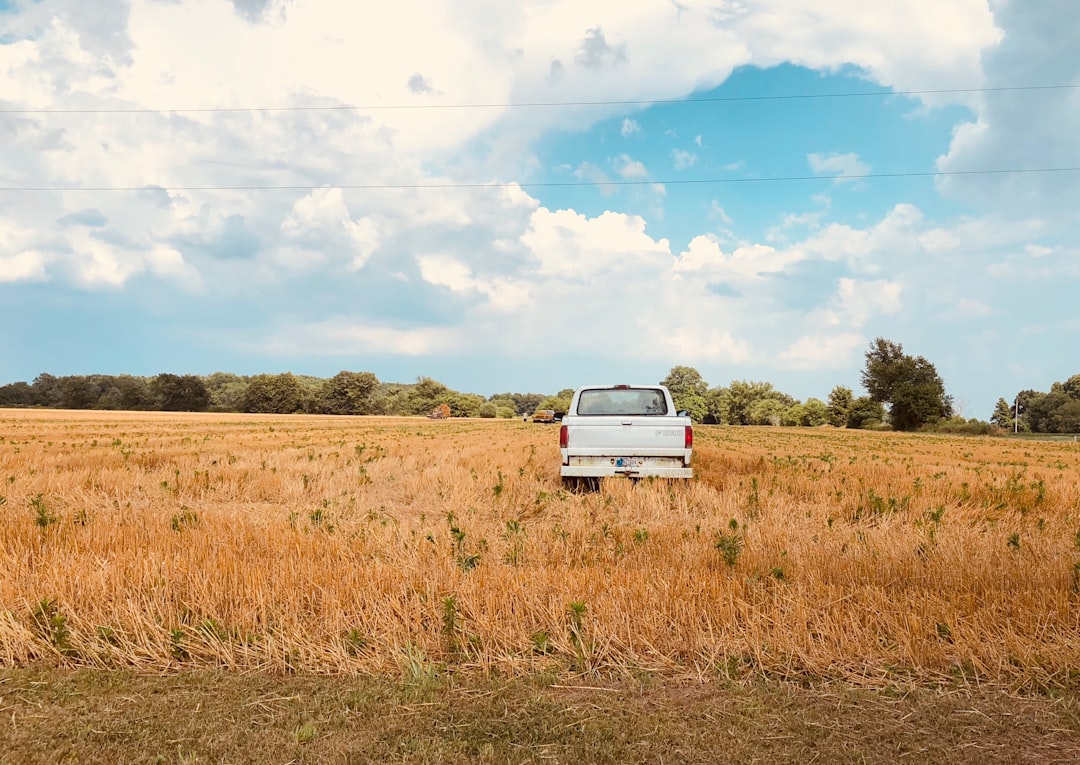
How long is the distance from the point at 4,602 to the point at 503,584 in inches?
150

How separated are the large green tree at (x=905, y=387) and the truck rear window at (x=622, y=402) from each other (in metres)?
76.0

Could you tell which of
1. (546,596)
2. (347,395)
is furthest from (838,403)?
(546,596)

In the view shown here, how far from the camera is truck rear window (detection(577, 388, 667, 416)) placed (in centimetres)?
1291

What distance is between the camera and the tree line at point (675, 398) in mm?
84919

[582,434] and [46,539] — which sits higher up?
[582,434]

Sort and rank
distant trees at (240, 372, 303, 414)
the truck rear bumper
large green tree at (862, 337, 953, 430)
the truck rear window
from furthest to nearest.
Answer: distant trees at (240, 372, 303, 414) < large green tree at (862, 337, 953, 430) < the truck rear window < the truck rear bumper

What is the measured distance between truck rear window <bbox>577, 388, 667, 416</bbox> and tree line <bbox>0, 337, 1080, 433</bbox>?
66.3 m

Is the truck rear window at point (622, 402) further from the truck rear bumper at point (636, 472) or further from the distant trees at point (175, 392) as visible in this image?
the distant trees at point (175, 392)

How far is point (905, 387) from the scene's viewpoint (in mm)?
79500

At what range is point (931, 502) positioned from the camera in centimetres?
1048

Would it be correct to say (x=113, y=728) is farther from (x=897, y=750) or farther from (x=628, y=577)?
(x=897, y=750)

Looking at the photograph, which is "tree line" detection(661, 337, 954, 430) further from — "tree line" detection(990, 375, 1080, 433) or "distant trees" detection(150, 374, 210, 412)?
"distant trees" detection(150, 374, 210, 412)

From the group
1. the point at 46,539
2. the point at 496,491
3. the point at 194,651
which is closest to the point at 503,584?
the point at 194,651

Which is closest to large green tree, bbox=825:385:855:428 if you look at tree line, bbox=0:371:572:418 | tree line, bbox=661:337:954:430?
tree line, bbox=661:337:954:430
